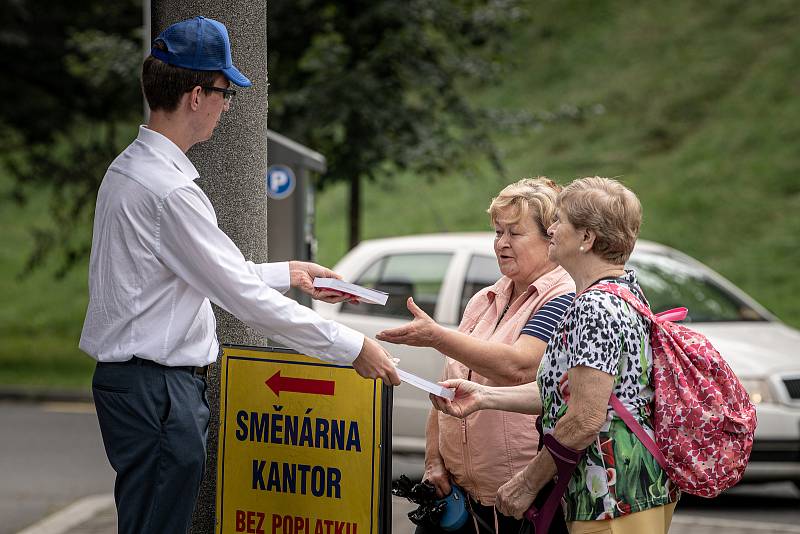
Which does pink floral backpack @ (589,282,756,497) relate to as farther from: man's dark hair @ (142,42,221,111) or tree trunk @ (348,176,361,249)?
tree trunk @ (348,176,361,249)

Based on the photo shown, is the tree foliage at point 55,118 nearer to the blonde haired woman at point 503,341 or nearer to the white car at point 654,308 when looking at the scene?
the white car at point 654,308

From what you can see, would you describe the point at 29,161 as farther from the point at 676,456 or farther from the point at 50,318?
the point at 676,456

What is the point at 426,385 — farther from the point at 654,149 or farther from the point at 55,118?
the point at 654,149

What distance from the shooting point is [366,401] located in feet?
11.2

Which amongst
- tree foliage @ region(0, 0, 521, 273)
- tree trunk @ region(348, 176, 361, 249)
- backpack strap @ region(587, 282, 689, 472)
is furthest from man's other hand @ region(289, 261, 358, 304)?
tree trunk @ region(348, 176, 361, 249)

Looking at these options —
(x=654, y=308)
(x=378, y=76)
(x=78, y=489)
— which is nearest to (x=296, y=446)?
(x=654, y=308)

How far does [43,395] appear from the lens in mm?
13430

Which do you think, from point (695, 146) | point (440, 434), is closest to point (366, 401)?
point (440, 434)

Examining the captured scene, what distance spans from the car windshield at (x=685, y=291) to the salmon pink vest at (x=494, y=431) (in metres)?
4.94

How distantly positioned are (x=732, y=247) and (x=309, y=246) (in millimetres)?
12732

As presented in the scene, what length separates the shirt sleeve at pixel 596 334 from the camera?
2.84 m

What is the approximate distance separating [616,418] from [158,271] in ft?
4.07

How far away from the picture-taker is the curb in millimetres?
13344

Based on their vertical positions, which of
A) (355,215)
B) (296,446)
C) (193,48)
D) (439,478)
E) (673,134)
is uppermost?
(673,134)
